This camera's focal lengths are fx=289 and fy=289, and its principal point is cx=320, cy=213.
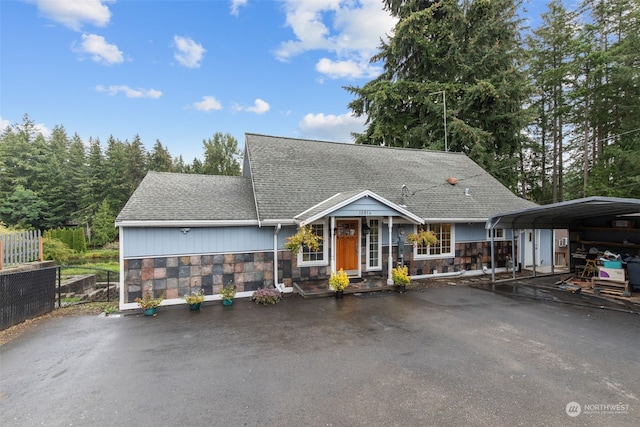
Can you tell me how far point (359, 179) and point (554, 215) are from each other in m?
6.85

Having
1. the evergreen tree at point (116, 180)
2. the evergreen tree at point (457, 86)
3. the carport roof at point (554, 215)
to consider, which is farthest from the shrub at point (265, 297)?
the evergreen tree at point (116, 180)

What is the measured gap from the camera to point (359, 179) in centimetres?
1168

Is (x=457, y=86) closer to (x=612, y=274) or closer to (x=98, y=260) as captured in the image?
(x=612, y=274)

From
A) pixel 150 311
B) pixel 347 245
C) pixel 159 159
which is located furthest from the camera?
pixel 159 159

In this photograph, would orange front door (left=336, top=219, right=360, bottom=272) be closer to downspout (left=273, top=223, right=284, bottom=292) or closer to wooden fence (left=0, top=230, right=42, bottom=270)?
downspout (left=273, top=223, right=284, bottom=292)

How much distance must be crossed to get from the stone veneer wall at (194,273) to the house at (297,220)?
0.03 metres

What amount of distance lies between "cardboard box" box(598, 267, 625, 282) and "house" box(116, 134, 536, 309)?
11.4ft

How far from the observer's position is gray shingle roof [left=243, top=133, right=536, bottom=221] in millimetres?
9812

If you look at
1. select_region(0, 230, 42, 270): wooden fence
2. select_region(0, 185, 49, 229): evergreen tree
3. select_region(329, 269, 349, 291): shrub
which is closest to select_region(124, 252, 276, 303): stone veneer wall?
select_region(329, 269, 349, 291): shrub

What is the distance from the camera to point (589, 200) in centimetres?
734

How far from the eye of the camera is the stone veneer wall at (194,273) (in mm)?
7527

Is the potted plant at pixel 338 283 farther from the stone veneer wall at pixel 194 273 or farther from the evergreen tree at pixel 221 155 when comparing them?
the evergreen tree at pixel 221 155

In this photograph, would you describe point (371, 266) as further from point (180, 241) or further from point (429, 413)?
point (429, 413)

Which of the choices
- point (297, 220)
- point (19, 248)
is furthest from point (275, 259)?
point (19, 248)
